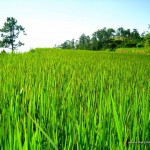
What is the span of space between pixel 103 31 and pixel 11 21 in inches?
2079

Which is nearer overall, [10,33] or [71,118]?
[71,118]

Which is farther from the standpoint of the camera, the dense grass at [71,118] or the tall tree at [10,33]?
the tall tree at [10,33]

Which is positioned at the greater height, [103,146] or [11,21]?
[11,21]

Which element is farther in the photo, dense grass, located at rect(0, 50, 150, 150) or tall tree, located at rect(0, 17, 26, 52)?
tall tree, located at rect(0, 17, 26, 52)

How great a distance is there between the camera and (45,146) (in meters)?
1.03

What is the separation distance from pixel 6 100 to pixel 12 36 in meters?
50.3

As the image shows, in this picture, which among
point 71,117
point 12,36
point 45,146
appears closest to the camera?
point 45,146

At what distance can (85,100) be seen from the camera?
1812 millimetres

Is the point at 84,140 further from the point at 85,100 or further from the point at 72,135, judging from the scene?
the point at 85,100

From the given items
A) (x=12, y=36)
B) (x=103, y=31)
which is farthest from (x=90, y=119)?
(x=103, y=31)

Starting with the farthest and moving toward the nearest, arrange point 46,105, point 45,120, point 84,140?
point 46,105 < point 45,120 < point 84,140

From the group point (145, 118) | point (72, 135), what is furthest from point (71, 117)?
point (145, 118)

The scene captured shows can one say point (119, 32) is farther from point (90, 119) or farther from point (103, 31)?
point (90, 119)

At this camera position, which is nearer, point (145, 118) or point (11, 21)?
point (145, 118)
